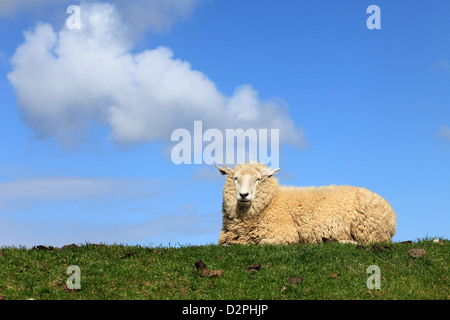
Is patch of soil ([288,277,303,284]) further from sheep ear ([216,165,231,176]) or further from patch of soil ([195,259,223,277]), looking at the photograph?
sheep ear ([216,165,231,176])

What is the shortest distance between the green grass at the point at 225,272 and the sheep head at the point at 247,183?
277cm

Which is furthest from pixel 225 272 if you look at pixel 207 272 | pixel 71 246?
pixel 71 246

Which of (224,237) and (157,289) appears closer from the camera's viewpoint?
(157,289)

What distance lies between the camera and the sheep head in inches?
698

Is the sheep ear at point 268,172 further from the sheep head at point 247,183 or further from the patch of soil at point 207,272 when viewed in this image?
the patch of soil at point 207,272

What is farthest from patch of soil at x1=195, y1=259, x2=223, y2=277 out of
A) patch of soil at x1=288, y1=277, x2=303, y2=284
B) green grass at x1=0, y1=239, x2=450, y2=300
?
patch of soil at x1=288, y1=277, x2=303, y2=284

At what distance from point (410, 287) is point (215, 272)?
4.82 metres

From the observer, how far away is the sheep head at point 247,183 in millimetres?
17734

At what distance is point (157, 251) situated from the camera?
1472 cm

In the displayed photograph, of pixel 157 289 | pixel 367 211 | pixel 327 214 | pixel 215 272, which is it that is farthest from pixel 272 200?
pixel 157 289

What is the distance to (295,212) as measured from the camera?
1772 cm
